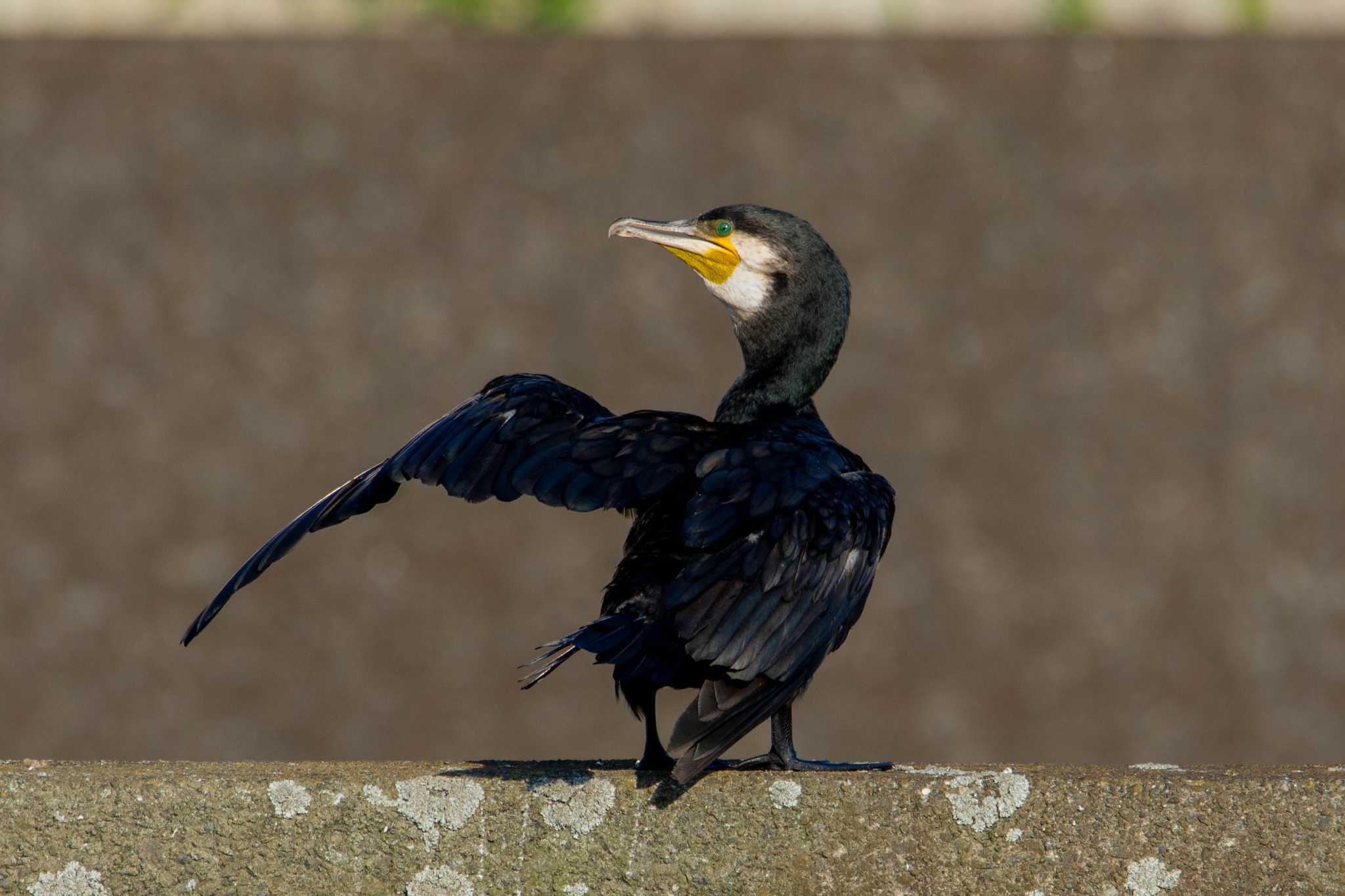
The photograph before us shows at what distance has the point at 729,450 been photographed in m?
3.10

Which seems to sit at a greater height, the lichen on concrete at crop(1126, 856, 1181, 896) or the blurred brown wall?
the blurred brown wall

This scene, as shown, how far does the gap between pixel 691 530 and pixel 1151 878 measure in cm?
91

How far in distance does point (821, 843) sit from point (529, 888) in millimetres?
413

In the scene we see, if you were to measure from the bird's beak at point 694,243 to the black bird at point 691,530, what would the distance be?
0.38m

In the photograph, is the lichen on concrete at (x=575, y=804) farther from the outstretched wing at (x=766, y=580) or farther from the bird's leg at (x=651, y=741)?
the bird's leg at (x=651, y=741)

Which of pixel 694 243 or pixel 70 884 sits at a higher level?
pixel 694 243

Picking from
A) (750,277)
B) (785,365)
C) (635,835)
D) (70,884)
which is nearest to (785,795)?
(635,835)

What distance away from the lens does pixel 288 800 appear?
2477mm

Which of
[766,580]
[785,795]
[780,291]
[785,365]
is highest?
[780,291]

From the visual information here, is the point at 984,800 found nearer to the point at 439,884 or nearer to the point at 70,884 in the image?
the point at 439,884

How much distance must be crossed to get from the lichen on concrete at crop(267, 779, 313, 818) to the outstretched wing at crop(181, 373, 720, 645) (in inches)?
19.8

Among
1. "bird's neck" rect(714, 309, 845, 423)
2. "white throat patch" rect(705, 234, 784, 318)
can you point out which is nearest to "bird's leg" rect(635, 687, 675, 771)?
"bird's neck" rect(714, 309, 845, 423)

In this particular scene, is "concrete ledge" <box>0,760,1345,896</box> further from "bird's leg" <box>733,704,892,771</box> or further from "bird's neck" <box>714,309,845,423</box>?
"bird's neck" <box>714,309,845,423</box>

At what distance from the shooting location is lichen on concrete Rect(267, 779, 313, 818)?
2.47 metres
